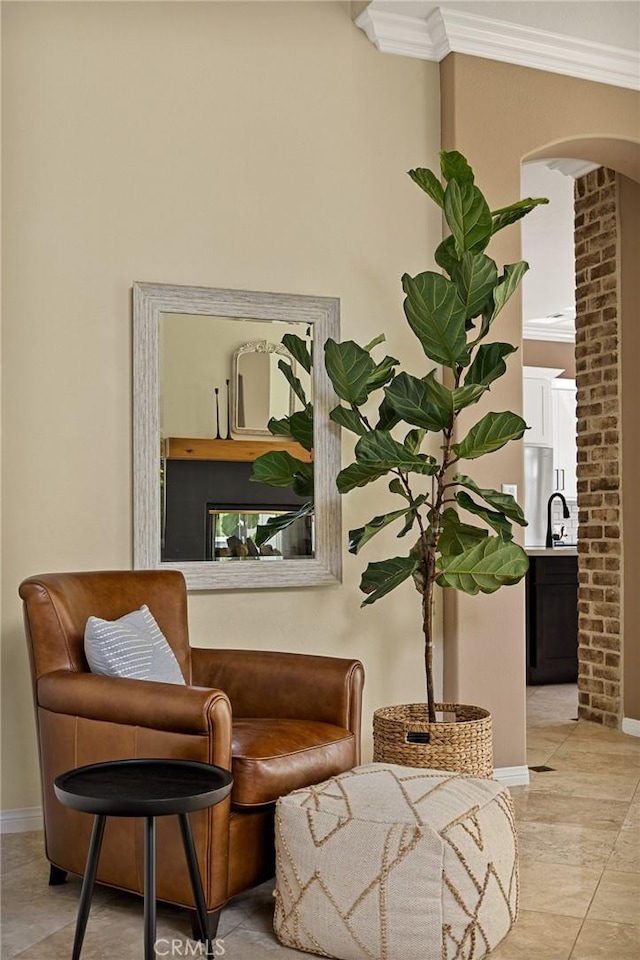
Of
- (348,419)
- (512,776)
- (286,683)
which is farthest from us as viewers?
(512,776)

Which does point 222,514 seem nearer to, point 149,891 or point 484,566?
point 484,566

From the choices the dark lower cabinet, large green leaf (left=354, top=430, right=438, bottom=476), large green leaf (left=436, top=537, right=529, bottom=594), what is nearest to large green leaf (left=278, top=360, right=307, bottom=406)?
large green leaf (left=354, top=430, right=438, bottom=476)

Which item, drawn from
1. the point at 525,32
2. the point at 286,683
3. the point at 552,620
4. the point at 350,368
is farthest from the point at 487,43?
the point at 552,620

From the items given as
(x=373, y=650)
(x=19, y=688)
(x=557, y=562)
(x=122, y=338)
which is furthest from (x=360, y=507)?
(x=557, y=562)

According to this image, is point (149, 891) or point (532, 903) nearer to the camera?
point (149, 891)

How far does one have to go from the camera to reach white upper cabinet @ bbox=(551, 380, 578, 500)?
962cm

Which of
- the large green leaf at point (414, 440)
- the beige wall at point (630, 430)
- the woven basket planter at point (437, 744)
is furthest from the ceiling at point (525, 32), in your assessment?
the woven basket planter at point (437, 744)

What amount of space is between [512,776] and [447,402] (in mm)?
1629

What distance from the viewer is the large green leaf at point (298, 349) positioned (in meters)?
3.93

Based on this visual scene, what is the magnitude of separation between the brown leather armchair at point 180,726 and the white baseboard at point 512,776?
1223mm

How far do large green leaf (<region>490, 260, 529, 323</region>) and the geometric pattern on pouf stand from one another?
65.3 inches

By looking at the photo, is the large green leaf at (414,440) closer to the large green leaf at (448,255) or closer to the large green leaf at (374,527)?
the large green leaf at (374,527)

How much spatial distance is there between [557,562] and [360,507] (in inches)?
113

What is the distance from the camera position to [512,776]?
4.08 metres
